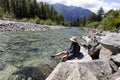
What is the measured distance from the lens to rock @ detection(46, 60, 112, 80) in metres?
7.91

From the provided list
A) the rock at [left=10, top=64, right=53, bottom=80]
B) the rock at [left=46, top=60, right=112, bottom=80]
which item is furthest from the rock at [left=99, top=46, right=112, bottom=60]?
the rock at [left=46, top=60, right=112, bottom=80]

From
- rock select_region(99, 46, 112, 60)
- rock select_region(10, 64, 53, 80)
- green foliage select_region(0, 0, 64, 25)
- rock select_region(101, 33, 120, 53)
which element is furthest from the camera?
green foliage select_region(0, 0, 64, 25)

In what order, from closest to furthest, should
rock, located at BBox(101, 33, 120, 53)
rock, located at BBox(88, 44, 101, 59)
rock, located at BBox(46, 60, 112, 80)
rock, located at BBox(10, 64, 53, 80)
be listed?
rock, located at BBox(46, 60, 112, 80), rock, located at BBox(10, 64, 53, 80), rock, located at BBox(101, 33, 120, 53), rock, located at BBox(88, 44, 101, 59)

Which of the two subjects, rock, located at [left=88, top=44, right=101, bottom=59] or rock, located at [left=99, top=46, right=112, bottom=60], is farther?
rock, located at [left=88, top=44, right=101, bottom=59]

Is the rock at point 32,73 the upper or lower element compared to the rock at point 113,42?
lower

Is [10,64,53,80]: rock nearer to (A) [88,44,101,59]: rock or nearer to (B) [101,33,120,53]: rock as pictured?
(B) [101,33,120,53]: rock

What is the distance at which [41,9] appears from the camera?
9938 cm

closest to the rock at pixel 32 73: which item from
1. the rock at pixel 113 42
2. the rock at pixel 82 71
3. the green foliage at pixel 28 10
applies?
the rock at pixel 82 71

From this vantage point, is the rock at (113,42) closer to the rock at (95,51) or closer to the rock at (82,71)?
the rock at (95,51)

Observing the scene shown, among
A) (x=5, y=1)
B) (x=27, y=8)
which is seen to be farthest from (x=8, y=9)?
(x=27, y=8)

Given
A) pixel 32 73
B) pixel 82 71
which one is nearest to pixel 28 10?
pixel 32 73

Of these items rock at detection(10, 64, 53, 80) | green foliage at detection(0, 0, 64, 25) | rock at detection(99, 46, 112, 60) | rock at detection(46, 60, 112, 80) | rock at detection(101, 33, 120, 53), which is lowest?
rock at detection(10, 64, 53, 80)

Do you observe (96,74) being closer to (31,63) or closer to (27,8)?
(31,63)

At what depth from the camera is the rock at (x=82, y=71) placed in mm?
7914
